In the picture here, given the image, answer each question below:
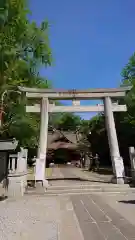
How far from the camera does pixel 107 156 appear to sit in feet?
115

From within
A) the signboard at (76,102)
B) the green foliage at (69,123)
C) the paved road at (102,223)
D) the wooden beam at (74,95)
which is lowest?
the paved road at (102,223)

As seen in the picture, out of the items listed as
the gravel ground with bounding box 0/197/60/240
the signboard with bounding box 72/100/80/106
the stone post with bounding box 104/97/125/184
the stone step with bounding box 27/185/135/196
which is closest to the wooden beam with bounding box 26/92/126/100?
the signboard with bounding box 72/100/80/106

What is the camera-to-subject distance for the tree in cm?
1445

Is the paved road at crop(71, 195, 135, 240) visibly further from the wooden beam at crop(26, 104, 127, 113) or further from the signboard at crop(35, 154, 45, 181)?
the wooden beam at crop(26, 104, 127, 113)

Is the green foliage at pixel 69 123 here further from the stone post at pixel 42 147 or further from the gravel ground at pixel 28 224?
the gravel ground at pixel 28 224

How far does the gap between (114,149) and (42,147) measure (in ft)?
14.3

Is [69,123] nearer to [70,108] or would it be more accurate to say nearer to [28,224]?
[70,108]

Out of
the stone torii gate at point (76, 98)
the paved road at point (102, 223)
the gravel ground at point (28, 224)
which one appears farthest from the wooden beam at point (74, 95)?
the gravel ground at point (28, 224)

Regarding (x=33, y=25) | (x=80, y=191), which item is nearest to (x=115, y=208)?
(x=80, y=191)

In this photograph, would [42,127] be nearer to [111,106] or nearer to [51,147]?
[111,106]

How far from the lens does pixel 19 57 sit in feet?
54.8

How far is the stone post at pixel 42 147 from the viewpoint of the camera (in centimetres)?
1353

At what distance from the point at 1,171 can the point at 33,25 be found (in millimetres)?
10381

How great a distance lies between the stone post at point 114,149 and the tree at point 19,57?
5730 mm
